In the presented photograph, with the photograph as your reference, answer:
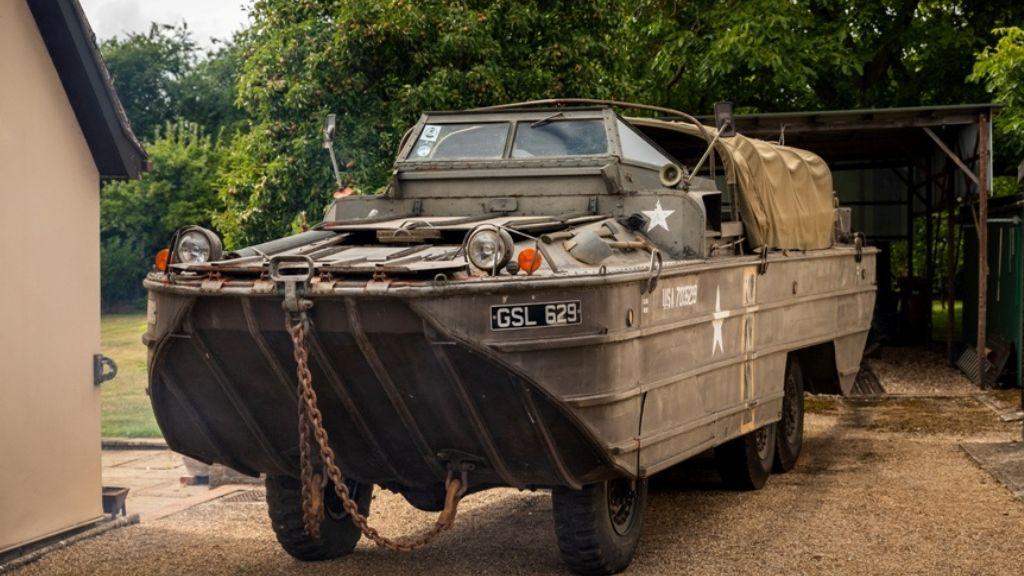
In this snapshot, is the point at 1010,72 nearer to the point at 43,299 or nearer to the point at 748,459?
the point at 748,459

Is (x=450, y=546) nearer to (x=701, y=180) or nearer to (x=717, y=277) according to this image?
(x=717, y=277)

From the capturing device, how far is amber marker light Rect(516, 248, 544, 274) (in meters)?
6.84

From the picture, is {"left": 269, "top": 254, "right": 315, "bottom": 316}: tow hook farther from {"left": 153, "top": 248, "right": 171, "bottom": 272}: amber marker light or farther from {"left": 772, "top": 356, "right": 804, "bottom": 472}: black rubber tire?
{"left": 772, "top": 356, "right": 804, "bottom": 472}: black rubber tire

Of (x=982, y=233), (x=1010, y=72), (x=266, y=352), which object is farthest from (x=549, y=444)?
(x=1010, y=72)

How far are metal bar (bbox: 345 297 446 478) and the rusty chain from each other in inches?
7.2

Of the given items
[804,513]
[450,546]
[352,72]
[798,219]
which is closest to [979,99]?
[352,72]

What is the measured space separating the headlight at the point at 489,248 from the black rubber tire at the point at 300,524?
2.11 m

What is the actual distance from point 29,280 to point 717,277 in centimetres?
446

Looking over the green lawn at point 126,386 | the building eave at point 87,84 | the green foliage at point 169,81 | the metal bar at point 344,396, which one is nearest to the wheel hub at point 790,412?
the metal bar at point 344,396

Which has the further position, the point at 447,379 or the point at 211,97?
the point at 211,97

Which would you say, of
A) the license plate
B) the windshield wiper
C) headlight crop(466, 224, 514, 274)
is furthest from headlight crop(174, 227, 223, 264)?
the windshield wiper

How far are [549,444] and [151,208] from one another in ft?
99.1

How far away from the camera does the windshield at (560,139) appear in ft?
30.1

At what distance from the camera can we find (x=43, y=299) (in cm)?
998
